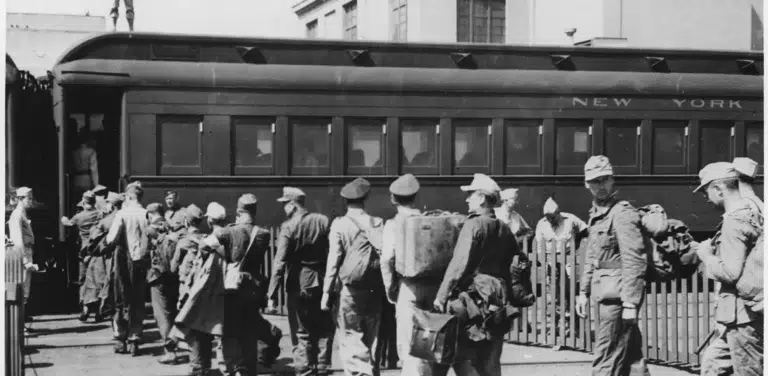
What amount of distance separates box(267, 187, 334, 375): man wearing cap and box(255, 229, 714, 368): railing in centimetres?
245

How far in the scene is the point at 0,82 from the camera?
7.38 m

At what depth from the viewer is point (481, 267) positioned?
7715 millimetres

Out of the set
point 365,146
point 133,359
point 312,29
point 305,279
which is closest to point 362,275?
point 305,279

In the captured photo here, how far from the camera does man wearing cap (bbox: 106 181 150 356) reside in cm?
1183

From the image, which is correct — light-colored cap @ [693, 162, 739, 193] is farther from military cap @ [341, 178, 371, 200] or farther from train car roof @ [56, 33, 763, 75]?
train car roof @ [56, 33, 763, 75]

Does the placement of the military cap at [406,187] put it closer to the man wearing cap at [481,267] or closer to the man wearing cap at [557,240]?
the man wearing cap at [481,267]

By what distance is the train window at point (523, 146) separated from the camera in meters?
17.2

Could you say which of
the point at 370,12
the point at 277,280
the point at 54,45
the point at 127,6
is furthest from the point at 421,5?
the point at 277,280

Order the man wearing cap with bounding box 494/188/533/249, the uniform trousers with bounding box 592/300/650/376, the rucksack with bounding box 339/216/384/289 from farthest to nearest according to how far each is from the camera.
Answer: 1. the man wearing cap with bounding box 494/188/533/249
2. the rucksack with bounding box 339/216/384/289
3. the uniform trousers with bounding box 592/300/650/376

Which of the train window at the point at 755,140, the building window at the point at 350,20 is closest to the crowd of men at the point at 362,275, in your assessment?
the train window at the point at 755,140

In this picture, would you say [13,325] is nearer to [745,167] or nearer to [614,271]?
[614,271]

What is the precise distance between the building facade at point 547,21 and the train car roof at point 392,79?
305 cm

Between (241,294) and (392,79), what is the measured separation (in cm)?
763

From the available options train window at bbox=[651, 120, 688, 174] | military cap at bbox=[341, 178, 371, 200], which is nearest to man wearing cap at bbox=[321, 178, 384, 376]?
military cap at bbox=[341, 178, 371, 200]
